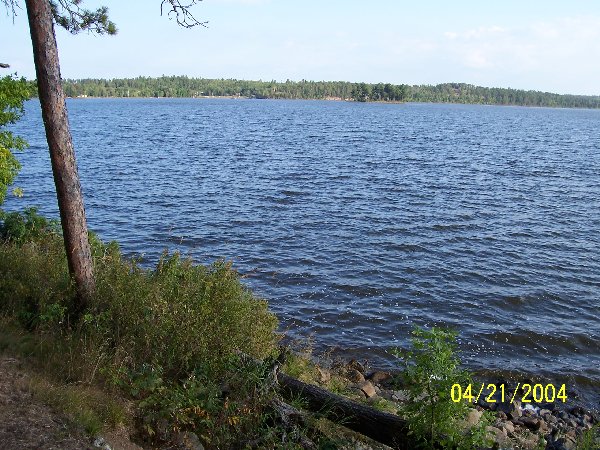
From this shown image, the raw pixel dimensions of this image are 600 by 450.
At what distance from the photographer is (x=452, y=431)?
5.91m

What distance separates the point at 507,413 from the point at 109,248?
885cm

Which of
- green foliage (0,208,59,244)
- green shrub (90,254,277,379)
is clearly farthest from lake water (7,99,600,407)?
green shrub (90,254,277,379)

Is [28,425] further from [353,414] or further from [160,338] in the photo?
[353,414]

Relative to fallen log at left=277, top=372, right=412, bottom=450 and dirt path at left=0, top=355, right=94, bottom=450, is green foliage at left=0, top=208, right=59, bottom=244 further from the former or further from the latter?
fallen log at left=277, top=372, right=412, bottom=450

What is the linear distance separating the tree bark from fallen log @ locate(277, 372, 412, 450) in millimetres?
3360

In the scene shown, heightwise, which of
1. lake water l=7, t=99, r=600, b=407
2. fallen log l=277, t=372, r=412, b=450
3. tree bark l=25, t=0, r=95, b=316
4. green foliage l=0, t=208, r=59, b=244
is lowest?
lake water l=7, t=99, r=600, b=407

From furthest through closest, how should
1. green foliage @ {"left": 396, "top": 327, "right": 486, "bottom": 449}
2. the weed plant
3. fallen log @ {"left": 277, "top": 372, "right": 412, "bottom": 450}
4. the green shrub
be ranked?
the green shrub < fallen log @ {"left": 277, "top": 372, "right": 412, "bottom": 450} < the weed plant < green foliage @ {"left": 396, "top": 327, "right": 486, "bottom": 449}

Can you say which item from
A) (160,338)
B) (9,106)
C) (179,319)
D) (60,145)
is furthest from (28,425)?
(9,106)

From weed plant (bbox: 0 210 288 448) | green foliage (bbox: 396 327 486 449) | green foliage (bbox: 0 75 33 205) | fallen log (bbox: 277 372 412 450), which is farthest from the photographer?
green foliage (bbox: 0 75 33 205)

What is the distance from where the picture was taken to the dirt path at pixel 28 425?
532 cm

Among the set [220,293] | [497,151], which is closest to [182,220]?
[220,293]

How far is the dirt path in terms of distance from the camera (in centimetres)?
532

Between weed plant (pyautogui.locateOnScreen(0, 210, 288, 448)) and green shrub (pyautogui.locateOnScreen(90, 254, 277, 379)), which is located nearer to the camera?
weed plant (pyautogui.locateOnScreen(0, 210, 288, 448))

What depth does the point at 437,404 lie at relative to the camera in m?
6.05
